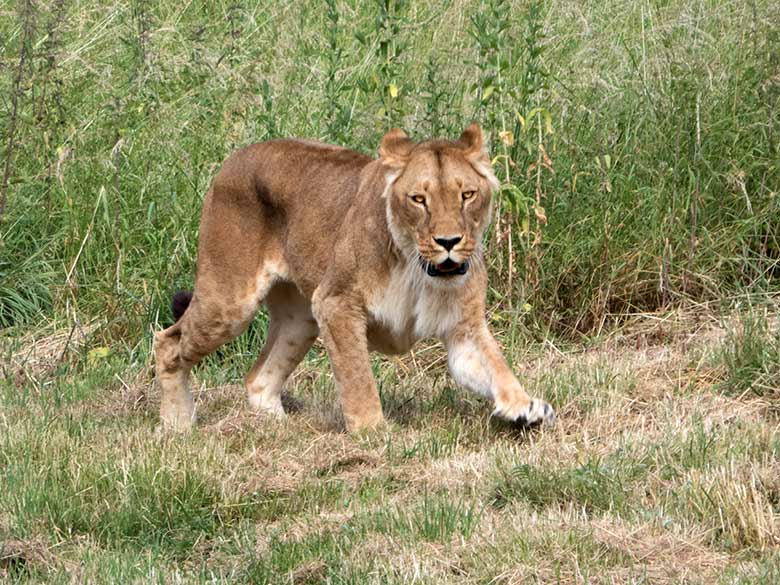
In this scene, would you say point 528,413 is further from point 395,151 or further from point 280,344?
point 280,344

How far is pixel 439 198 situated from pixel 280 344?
1.55 m

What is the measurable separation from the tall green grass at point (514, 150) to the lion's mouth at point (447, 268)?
1563 mm

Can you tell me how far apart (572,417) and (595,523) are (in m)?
1.58

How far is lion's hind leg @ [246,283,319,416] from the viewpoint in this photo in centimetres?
697

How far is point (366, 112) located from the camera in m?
8.59

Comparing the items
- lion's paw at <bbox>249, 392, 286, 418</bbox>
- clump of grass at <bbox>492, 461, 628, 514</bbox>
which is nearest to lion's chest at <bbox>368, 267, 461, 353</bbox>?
lion's paw at <bbox>249, 392, 286, 418</bbox>

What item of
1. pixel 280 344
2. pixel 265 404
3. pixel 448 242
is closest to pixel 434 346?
pixel 280 344

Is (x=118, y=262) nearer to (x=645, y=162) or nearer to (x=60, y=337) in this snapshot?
(x=60, y=337)

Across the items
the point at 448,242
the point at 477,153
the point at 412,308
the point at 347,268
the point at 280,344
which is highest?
the point at 477,153

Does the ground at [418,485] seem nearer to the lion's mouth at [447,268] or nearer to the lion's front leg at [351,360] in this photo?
the lion's front leg at [351,360]

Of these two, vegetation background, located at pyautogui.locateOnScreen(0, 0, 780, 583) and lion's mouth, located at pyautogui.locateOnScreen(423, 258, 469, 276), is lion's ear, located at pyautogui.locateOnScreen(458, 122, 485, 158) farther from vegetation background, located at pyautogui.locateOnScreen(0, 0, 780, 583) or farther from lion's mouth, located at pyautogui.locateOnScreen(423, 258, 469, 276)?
vegetation background, located at pyautogui.locateOnScreen(0, 0, 780, 583)

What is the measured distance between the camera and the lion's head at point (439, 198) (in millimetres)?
5809

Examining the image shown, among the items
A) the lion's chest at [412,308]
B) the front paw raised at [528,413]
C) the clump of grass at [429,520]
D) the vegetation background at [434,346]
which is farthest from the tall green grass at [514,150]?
the clump of grass at [429,520]

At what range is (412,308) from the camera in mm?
6133
